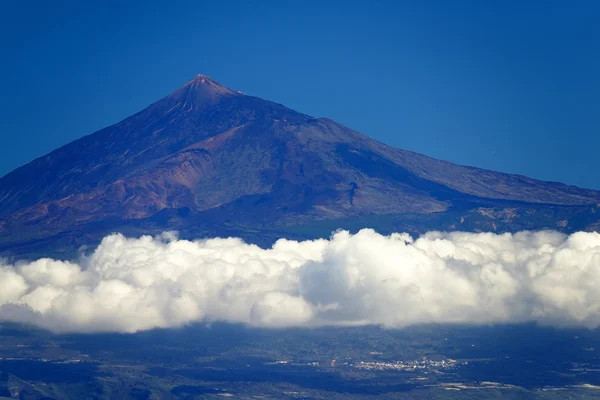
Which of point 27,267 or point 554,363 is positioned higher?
point 27,267

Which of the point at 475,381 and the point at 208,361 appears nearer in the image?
the point at 475,381

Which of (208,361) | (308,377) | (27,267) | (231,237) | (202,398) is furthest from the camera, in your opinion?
(231,237)

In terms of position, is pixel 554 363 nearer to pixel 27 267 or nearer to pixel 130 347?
pixel 130 347

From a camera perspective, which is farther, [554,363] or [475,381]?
[554,363]

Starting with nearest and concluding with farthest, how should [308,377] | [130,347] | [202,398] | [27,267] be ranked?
[202,398] < [308,377] < [130,347] < [27,267]

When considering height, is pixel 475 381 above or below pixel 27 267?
below

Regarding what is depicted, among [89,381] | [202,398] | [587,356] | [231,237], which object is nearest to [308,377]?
[202,398]

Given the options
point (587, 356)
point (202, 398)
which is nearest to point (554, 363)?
point (587, 356)

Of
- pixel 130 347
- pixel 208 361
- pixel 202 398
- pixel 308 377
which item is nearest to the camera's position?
pixel 202 398

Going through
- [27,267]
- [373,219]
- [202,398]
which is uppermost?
[373,219]
